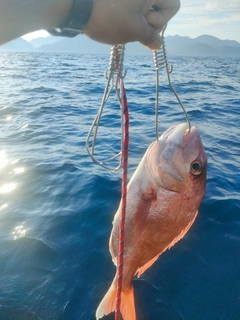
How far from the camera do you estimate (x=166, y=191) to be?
2.54 meters

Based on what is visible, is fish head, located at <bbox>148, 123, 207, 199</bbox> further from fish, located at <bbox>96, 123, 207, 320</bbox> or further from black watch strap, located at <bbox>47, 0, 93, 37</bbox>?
black watch strap, located at <bbox>47, 0, 93, 37</bbox>

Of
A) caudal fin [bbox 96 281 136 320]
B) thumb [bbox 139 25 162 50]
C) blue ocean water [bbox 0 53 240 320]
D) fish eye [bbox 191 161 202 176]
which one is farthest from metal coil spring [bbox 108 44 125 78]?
blue ocean water [bbox 0 53 240 320]

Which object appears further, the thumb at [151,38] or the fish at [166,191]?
the fish at [166,191]

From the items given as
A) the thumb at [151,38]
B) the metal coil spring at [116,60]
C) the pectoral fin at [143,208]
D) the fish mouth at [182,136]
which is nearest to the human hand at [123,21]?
the thumb at [151,38]

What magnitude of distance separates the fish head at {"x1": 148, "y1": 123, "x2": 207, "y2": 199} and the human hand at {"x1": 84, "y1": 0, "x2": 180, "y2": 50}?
96 cm

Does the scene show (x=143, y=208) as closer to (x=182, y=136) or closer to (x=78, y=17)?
(x=182, y=136)

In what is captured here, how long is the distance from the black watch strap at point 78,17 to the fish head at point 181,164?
4.00 feet

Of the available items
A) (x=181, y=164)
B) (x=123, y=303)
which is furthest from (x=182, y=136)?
(x=123, y=303)

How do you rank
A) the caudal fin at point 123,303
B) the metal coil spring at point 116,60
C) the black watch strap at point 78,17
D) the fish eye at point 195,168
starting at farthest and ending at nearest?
the caudal fin at point 123,303, the fish eye at point 195,168, the metal coil spring at point 116,60, the black watch strap at point 78,17

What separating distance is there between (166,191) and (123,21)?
1.36 metres

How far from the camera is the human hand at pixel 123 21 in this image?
1586 mm

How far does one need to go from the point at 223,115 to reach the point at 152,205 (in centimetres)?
1090

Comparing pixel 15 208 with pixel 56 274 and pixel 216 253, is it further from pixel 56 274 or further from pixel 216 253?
pixel 216 253

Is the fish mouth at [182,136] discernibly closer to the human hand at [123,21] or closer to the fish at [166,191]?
the fish at [166,191]
